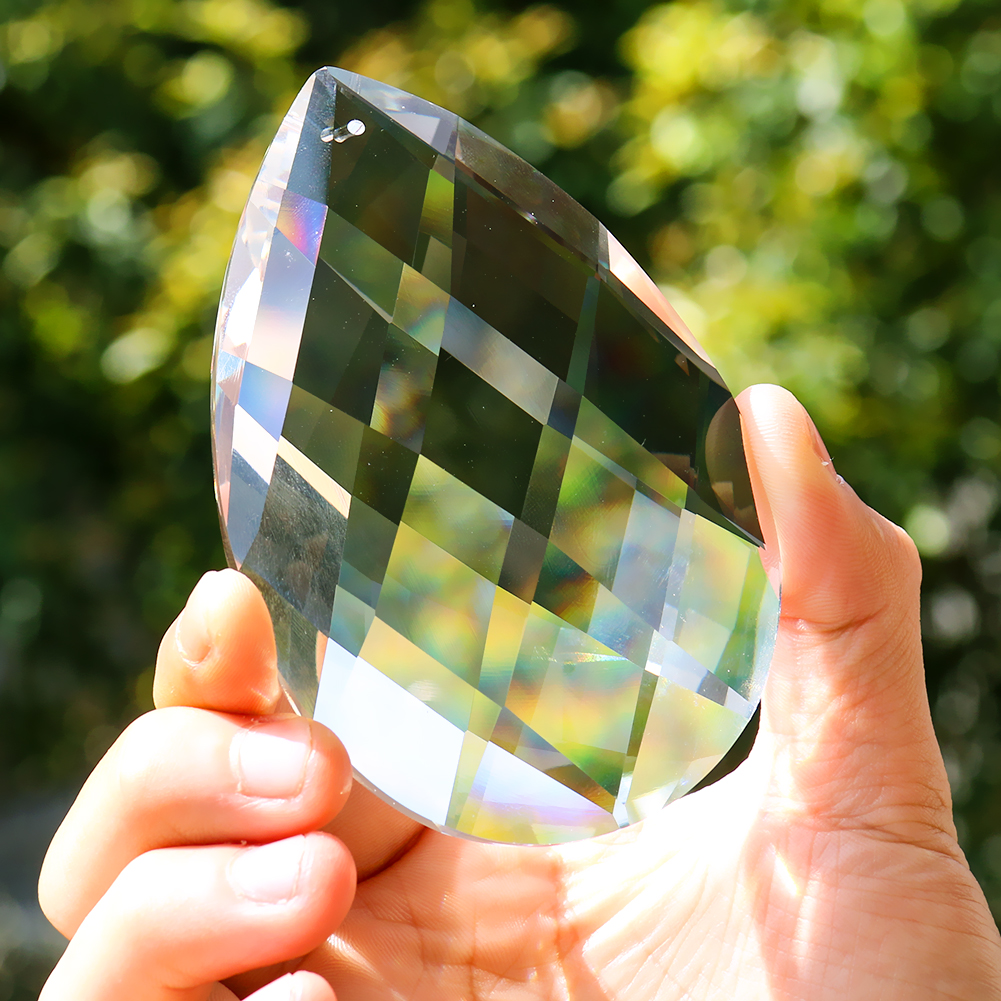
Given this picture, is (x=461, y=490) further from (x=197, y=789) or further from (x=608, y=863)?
(x=608, y=863)

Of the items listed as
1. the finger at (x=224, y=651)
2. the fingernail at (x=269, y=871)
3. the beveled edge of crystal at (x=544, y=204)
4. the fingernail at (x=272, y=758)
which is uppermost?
the beveled edge of crystal at (x=544, y=204)

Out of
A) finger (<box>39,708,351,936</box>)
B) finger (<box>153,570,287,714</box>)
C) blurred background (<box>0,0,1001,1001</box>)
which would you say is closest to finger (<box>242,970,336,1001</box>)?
finger (<box>39,708,351,936</box>)

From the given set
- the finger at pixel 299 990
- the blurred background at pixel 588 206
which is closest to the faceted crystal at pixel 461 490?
the finger at pixel 299 990

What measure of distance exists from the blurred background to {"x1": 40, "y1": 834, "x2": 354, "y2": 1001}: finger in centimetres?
82

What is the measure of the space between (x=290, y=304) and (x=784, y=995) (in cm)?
73

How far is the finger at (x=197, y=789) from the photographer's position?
2.46ft

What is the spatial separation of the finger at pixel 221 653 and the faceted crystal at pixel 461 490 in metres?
0.02

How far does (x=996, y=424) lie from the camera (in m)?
1.46

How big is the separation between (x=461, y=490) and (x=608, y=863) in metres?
0.46

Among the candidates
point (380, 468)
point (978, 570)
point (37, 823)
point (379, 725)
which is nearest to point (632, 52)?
point (978, 570)

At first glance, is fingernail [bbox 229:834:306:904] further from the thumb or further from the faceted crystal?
the thumb

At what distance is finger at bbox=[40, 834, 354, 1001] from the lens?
740 millimetres

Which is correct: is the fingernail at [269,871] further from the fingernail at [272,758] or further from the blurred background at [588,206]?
the blurred background at [588,206]

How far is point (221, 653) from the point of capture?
0.76 m
